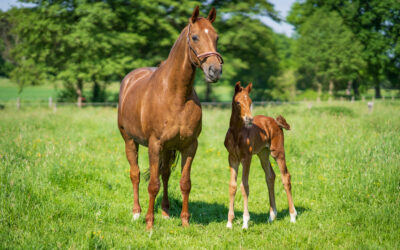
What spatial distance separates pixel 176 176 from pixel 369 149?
162 inches

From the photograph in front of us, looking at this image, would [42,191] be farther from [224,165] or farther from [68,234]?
[224,165]

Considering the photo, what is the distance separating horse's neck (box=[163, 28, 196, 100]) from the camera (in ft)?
13.5

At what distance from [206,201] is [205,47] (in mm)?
3221

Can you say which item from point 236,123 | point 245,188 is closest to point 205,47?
point 236,123

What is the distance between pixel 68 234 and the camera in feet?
12.3

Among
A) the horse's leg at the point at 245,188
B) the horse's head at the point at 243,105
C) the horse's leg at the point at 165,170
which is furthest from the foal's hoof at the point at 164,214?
the horse's head at the point at 243,105

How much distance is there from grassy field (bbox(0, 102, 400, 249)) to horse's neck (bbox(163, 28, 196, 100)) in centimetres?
189

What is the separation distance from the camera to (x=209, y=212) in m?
5.43

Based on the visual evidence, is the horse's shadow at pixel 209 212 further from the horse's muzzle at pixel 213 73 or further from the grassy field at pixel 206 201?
the horse's muzzle at pixel 213 73

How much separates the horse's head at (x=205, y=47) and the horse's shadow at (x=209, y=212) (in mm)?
2416

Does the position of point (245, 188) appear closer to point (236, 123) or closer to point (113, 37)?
point (236, 123)

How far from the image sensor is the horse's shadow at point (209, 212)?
5.02 meters

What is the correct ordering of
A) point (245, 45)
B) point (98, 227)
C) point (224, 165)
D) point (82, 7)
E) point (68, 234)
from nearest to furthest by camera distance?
1. point (68, 234)
2. point (98, 227)
3. point (224, 165)
4. point (82, 7)
5. point (245, 45)

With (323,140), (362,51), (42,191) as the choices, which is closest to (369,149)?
(323,140)
